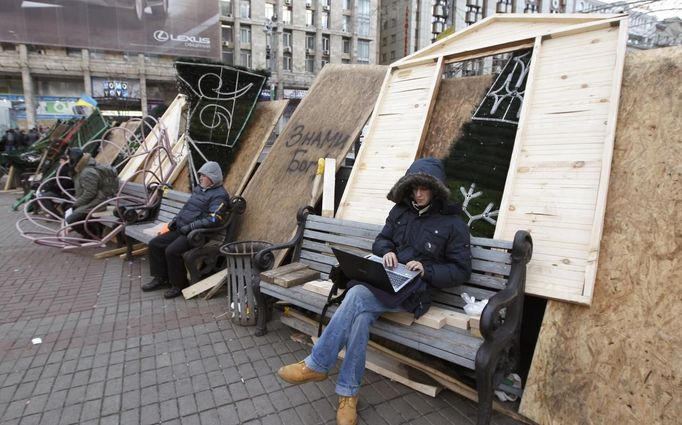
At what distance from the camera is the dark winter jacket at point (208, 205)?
15.6 ft

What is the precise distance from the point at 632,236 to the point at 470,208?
128 centimetres

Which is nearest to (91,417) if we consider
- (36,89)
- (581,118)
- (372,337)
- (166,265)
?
(372,337)

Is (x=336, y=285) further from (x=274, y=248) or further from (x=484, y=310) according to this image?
(x=484, y=310)

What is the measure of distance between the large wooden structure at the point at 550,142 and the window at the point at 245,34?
133ft

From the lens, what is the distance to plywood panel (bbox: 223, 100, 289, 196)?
244 inches

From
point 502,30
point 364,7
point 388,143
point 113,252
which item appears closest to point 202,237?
point 388,143

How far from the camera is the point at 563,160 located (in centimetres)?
311

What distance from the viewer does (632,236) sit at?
2.62 meters

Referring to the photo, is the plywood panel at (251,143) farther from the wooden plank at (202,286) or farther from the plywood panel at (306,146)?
the wooden plank at (202,286)

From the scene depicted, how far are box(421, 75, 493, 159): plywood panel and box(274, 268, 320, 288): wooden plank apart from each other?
1.73m

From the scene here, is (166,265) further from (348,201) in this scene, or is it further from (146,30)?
(146,30)

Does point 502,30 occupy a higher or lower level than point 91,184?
higher

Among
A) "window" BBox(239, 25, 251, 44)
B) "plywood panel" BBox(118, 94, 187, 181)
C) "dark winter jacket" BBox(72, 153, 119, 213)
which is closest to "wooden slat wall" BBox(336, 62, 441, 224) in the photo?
"dark winter jacket" BBox(72, 153, 119, 213)

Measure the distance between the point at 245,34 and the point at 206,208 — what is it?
133 ft
